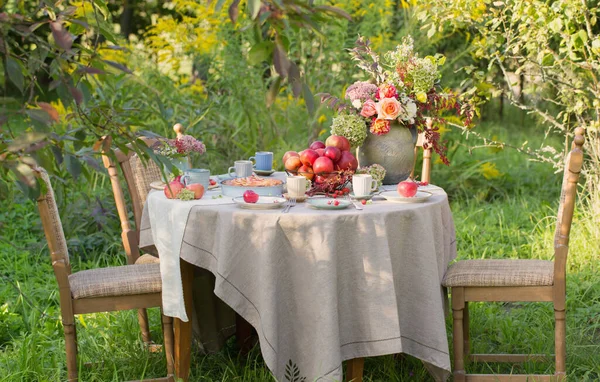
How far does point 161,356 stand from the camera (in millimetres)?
3439

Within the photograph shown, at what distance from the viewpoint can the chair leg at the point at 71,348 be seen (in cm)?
299

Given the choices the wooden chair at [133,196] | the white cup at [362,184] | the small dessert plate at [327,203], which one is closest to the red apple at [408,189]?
the white cup at [362,184]

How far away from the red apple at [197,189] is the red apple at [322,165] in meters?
0.48

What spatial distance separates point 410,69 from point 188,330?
1.48 m

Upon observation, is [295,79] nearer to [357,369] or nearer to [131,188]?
[357,369]

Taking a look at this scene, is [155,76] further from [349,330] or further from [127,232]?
[349,330]

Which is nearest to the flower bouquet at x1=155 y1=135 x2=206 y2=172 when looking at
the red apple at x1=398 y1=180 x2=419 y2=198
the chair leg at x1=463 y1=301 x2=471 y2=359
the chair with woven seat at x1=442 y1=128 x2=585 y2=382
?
the red apple at x1=398 y1=180 x2=419 y2=198

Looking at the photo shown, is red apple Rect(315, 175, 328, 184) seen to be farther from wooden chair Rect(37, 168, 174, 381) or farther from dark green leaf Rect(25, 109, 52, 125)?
dark green leaf Rect(25, 109, 52, 125)

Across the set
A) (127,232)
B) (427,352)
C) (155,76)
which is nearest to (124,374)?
(127,232)

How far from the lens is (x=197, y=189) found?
3064 mm

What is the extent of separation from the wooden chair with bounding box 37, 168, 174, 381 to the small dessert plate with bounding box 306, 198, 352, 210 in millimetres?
690

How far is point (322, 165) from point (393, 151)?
0.41m

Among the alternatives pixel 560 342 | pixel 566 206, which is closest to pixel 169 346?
pixel 560 342

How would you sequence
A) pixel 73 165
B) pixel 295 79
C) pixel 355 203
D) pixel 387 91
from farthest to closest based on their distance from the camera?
1. pixel 387 91
2. pixel 355 203
3. pixel 73 165
4. pixel 295 79
